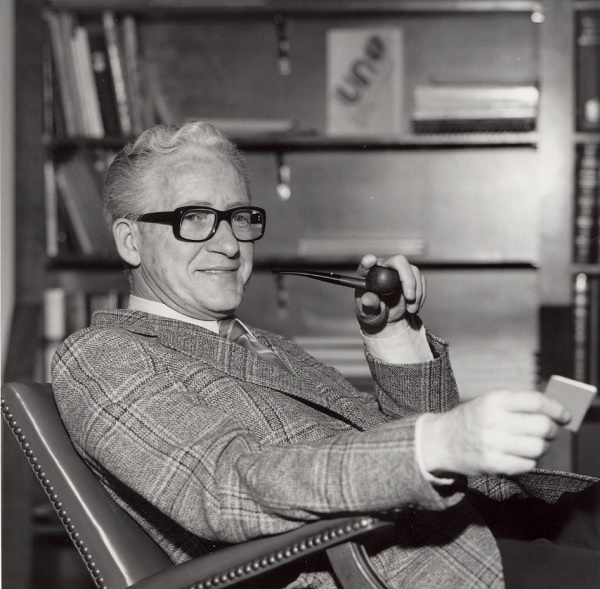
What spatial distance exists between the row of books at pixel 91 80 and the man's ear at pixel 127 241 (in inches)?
47.4

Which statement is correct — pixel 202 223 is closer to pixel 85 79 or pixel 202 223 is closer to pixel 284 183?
pixel 85 79

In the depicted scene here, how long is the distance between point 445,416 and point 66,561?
2221mm

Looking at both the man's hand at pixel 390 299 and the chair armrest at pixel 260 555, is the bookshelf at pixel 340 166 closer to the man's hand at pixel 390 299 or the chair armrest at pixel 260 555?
the man's hand at pixel 390 299

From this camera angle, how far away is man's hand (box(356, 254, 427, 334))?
137 cm

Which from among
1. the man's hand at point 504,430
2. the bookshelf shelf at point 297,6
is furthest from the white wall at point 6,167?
the man's hand at point 504,430

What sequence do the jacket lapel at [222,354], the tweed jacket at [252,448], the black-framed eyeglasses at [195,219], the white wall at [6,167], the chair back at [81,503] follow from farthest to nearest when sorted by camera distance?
the white wall at [6,167], the black-framed eyeglasses at [195,219], the jacket lapel at [222,354], the chair back at [81,503], the tweed jacket at [252,448]

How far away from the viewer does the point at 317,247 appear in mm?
2754

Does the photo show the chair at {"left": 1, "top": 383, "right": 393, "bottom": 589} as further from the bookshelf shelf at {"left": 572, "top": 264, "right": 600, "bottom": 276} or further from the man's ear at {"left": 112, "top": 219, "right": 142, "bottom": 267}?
the bookshelf shelf at {"left": 572, "top": 264, "right": 600, "bottom": 276}

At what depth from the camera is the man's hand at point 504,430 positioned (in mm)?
844

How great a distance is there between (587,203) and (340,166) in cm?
84

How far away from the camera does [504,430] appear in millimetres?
844

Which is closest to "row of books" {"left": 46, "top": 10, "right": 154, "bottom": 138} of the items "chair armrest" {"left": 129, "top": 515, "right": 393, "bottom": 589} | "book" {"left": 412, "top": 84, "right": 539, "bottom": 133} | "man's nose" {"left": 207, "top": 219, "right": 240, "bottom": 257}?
"book" {"left": 412, "top": 84, "right": 539, "bottom": 133}

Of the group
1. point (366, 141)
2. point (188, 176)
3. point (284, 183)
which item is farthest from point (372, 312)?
point (284, 183)

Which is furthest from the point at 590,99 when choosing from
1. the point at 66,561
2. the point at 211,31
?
the point at 66,561
